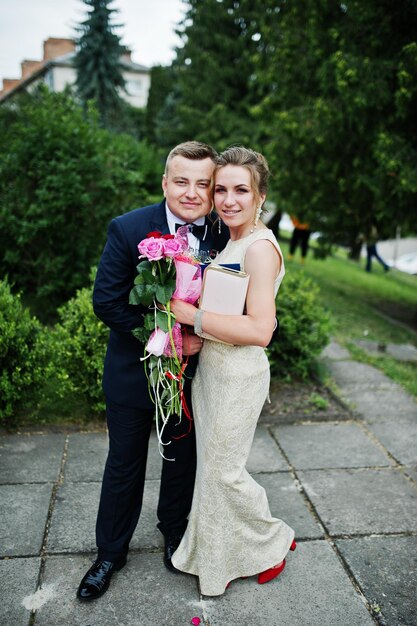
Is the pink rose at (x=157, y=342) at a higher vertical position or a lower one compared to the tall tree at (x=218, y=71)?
lower

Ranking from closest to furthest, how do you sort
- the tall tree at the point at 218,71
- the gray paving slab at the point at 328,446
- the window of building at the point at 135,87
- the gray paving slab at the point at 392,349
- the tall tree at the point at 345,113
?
the gray paving slab at the point at 328,446
the gray paving slab at the point at 392,349
the tall tree at the point at 345,113
the tall tree at the point at 218,71
the window of building at the point at 135,87

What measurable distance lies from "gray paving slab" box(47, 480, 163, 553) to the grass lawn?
338 cm

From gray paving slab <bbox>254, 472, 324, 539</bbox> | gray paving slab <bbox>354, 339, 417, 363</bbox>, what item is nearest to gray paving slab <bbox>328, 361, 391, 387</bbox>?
gray paving slab <bbox>354, 339, 417, 363</bbox>

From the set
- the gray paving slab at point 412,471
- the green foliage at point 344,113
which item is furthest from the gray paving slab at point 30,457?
the green foliage at point 344,113

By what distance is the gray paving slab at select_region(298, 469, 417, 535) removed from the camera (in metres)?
3.29

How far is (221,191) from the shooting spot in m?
2.40

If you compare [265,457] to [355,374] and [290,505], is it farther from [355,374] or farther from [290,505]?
[355,374]

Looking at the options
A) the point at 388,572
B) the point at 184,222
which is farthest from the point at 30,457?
the point at 388,572

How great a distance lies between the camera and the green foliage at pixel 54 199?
6.41 metres

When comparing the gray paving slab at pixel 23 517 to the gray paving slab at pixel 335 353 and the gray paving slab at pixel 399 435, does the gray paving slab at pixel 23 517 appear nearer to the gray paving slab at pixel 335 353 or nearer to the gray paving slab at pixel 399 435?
the gray paving slab at pixel 399 435

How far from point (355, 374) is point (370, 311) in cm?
412

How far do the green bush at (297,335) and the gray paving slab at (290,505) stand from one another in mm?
1650

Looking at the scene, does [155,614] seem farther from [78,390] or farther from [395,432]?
[395,432]

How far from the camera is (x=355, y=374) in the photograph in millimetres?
6023
